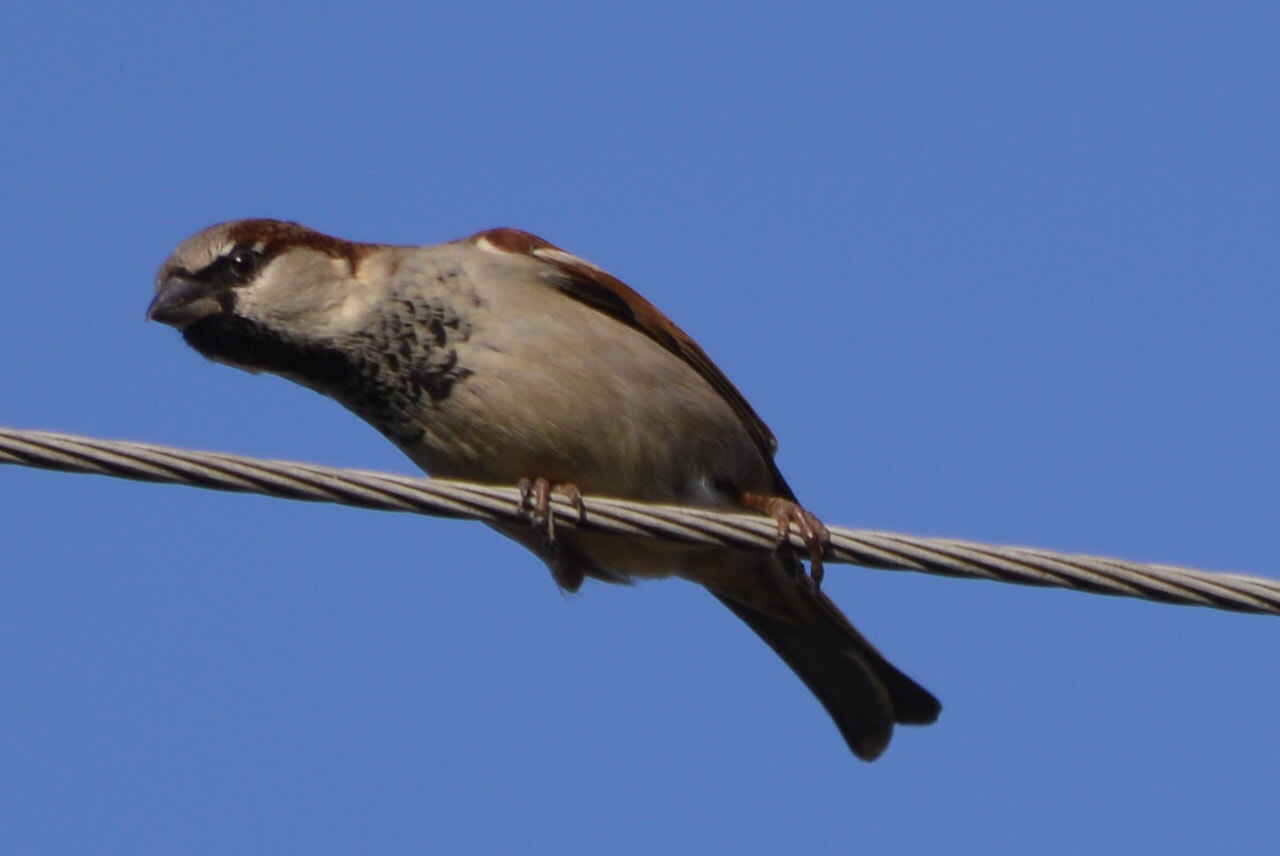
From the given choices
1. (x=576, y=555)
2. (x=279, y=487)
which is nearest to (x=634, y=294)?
(x=576, y=555)

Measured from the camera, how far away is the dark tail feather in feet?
18.6

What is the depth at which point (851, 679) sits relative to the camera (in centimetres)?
571

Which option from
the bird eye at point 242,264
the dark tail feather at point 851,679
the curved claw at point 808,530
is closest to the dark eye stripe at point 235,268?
the bird eye at point 242,264

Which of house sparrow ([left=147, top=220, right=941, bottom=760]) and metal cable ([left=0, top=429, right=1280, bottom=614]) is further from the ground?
house sparrow ([left=147, top=220, right=941, bottom=760])

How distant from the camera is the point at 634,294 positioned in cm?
569

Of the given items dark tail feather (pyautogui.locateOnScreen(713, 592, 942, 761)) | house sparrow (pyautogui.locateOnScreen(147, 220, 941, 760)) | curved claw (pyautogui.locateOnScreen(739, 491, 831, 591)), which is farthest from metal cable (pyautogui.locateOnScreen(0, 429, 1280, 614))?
dark tail feather (pyautogui.locateOnScreen(713, 592, 942, 761))

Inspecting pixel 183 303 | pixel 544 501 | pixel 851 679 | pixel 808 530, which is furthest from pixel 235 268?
pixel 851 679

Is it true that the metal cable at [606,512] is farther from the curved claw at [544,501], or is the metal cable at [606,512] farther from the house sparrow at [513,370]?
the house sparrow at [513,370]

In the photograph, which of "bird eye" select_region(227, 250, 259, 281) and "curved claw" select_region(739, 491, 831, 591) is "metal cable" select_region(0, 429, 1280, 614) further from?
"bird eye" select_region(227, 250, 259, 281)

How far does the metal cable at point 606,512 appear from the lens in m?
3.22

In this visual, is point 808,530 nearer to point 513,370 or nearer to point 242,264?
point 513,370

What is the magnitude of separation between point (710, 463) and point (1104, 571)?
2086 mm

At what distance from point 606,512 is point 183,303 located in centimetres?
199

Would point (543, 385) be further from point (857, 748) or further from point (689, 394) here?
point (857, 748)
